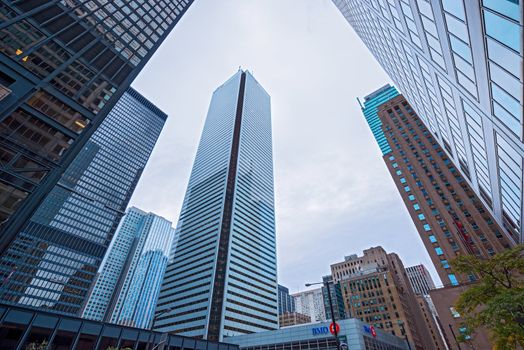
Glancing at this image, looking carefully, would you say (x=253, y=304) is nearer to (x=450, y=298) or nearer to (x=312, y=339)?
(x=312, y=339)

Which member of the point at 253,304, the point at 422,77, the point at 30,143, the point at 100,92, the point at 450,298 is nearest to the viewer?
the point at 30,143

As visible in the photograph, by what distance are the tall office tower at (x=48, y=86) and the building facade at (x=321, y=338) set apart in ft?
152

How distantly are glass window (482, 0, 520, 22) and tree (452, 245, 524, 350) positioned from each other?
12422 mm

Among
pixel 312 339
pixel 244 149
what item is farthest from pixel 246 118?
pixel 312 339

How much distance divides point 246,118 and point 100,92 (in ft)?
452

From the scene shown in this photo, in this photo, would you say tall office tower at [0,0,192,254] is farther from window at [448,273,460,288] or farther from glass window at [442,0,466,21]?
window at [448,273,460,288]

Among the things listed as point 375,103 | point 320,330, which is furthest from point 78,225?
point 375,103

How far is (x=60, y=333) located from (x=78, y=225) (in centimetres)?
12780

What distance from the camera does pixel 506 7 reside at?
862 cm

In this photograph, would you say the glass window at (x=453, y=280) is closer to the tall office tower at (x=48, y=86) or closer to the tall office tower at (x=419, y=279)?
the tall office tower at (x=48, y=86)

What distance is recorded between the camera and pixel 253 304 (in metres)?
110

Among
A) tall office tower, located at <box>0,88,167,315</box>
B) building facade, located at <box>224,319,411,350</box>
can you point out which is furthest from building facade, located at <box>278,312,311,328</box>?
tall office tower, located at <box>0,88,167,315</box>

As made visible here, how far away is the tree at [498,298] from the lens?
487 inches

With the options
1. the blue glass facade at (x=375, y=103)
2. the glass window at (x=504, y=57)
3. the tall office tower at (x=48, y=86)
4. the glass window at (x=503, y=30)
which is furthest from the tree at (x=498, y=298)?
the blue glass facade at (x=375, y=103)
